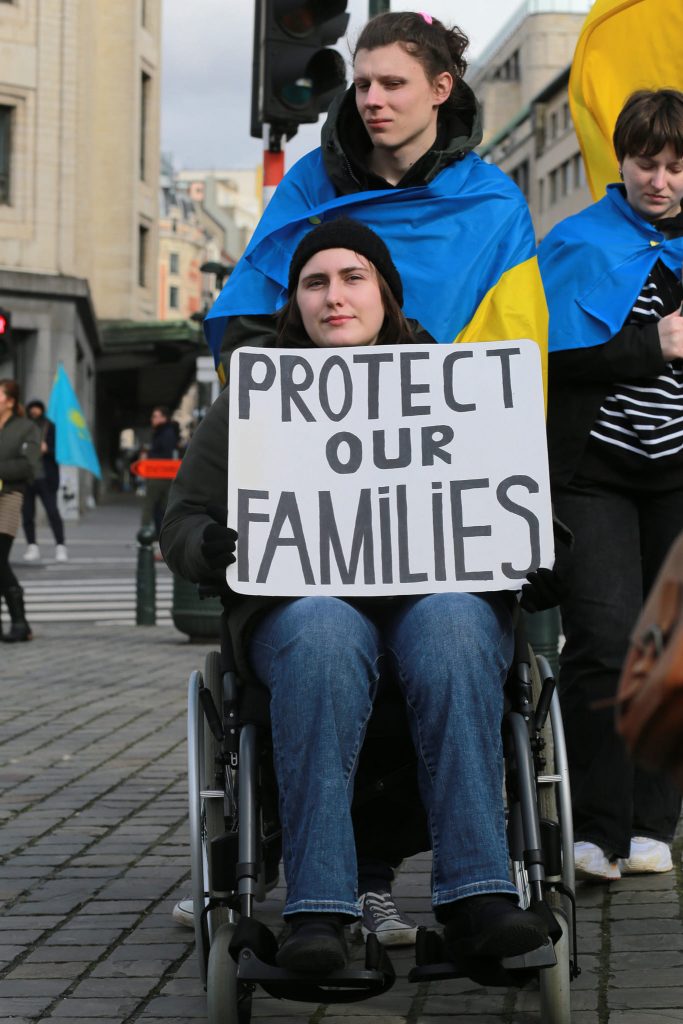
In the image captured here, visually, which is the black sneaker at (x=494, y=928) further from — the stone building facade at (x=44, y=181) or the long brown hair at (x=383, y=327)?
the stone building facade at (x=44, y=181)

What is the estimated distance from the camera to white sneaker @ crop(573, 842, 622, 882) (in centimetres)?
462

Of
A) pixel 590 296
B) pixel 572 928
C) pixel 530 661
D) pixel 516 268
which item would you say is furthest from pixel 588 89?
pixel 572 928

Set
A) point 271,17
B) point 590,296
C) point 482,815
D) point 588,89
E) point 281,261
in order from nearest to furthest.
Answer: point 482,815
point 281,261
point 590,296
point 588,89
point 271,17

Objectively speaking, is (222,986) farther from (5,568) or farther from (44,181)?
(44,181)

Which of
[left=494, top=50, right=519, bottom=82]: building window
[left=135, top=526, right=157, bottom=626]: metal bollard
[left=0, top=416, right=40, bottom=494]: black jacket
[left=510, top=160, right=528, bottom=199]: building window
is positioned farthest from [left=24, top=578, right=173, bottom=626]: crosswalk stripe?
[left=494, top=50, right=519, bottom=82]: building window

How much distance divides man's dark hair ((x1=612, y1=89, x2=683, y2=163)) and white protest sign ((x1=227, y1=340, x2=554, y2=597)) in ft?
3.36

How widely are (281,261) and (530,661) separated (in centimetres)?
121

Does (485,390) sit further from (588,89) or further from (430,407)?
(588,89)

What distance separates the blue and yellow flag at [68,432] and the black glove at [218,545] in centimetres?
1940

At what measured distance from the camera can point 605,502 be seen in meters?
4.68

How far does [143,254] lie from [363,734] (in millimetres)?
50687

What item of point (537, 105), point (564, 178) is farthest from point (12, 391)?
point (537, 105)

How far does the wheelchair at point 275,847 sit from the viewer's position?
128 inches

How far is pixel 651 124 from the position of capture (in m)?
4.53
